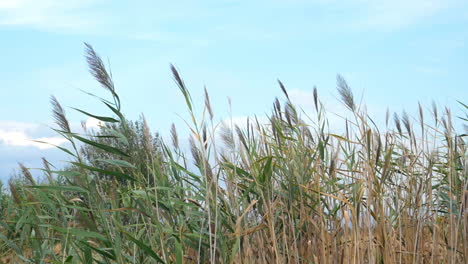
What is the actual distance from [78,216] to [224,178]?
2.36 feet

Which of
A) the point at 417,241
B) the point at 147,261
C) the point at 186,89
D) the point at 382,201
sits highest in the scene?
the point at 186,89

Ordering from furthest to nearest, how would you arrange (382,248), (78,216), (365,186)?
(382,248) → (365,186) → (78,216)

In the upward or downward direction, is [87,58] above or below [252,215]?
above

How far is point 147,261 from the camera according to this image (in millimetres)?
2359

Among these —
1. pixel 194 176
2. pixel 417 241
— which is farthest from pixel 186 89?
pixel 417 241

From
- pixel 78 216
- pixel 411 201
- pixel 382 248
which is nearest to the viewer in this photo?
pixel 78 216

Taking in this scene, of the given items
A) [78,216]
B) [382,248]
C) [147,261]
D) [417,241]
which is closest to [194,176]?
[147,261]

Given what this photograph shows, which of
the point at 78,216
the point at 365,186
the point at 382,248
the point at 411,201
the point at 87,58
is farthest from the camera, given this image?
the point at 411,201

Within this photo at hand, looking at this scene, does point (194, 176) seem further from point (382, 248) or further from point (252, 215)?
point (382, 248)

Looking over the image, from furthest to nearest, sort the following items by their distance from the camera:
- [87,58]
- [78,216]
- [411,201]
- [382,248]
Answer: [411,201], [382,248], [78,216], [87,58]

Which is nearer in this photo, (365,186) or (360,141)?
(365,186)

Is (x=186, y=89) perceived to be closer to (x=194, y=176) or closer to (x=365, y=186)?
(x=194, y=176)

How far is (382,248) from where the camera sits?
8.00 ft

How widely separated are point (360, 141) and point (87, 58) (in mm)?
1454
